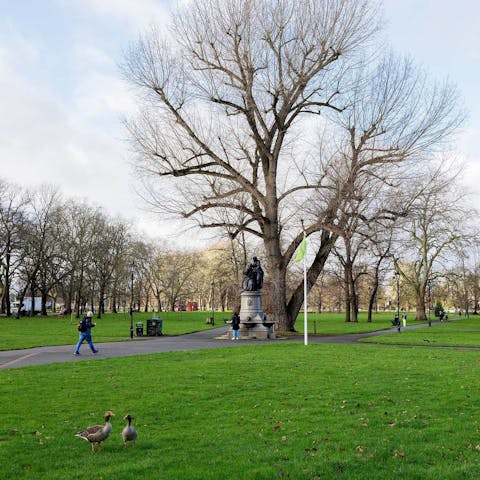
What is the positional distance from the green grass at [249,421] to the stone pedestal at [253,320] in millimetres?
14520

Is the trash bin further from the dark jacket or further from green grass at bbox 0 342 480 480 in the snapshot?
green grass at bbox 0 342 480 480

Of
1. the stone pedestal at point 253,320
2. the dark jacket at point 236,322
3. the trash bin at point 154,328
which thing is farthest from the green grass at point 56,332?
the stone pedestal at point 253,320

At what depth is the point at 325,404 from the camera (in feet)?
33.9

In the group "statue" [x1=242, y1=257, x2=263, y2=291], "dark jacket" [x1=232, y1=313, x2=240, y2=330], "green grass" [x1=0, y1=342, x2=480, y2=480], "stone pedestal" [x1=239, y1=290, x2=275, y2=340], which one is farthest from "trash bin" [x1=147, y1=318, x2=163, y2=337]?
"green grass" [x1=0, y1=342, x2=480, y2=480]

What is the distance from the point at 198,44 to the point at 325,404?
81.3ft

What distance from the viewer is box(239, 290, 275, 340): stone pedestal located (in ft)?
100

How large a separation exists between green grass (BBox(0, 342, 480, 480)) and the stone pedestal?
14.5m

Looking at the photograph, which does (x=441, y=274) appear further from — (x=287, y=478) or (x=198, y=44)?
(x=287, y=478)

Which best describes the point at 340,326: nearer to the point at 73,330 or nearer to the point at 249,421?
the point at 73,330

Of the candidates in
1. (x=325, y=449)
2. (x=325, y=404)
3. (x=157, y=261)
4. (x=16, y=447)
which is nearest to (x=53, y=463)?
(x=16, y=447)

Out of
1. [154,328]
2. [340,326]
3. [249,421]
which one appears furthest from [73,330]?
[249,421]

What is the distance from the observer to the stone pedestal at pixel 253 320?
1201 inches

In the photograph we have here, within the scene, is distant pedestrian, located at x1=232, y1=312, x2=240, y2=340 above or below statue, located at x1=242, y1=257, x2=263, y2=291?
below

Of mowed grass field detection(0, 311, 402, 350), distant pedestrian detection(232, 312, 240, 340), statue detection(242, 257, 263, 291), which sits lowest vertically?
mowed grass field detection(0, 311, 402, 350)
